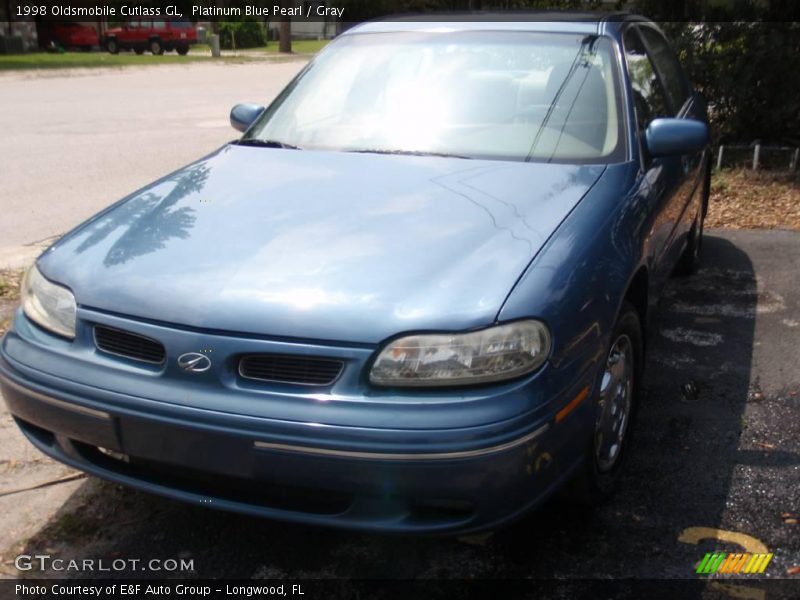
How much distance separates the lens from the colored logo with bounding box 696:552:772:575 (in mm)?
2783

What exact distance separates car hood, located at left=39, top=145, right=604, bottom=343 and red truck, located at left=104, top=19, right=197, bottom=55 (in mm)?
38586

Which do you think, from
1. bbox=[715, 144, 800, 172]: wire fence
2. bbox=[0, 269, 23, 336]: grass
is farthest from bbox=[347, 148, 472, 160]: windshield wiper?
bbox=[715, 144, 800, 172]: wire fence

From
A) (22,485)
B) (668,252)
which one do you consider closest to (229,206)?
(22,485)

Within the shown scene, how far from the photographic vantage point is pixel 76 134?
39.6ft

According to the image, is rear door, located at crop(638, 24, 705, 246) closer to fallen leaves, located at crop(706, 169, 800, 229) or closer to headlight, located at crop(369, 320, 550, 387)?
fallen leaves, located at crop(706, 169, 800, 229)

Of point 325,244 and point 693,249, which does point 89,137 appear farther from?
point 325,244

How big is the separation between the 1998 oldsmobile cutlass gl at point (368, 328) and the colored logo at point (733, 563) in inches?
16.4

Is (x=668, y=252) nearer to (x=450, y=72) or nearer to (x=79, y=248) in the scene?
(x=450, y=72)

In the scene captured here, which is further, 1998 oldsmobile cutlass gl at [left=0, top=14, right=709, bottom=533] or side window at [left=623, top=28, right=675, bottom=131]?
side window at [left=623, top=28, right=675, bottom=131]

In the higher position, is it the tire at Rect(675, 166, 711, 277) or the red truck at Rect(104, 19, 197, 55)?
the tire at Rect(675, 166, 711, 277)

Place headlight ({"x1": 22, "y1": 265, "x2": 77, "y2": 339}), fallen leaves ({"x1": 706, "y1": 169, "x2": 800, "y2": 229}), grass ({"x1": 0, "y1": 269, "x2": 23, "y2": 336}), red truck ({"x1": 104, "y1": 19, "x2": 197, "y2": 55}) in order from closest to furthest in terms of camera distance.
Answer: headlight ({"x1": 22, "y1": 265, "x2": 77, "y2": 339})
grass ({"x1": 0, "y1": 269, "x2": 23, "y2": 336})
fallen leaves ({"x1": 706, "y1": 169, "x2": 800, "y2": 229})
red truck ({"x1": 104, "y1": 19, "x2": 197, "y2": 55})

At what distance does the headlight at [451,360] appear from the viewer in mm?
2414

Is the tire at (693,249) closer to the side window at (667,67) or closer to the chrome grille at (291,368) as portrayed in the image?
the side window at (667,67)

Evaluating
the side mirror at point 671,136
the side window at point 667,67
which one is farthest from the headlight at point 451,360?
the side window at point 667,67
